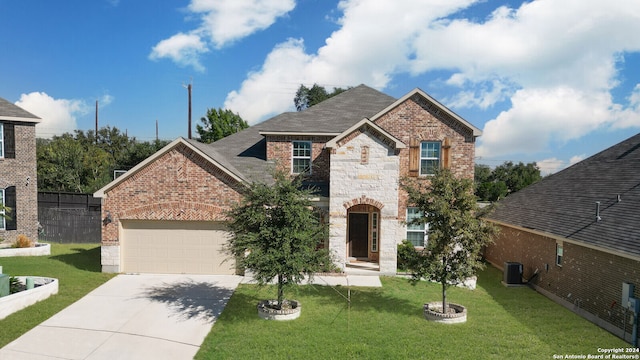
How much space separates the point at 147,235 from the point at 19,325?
5.76 m

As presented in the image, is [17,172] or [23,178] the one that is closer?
[17,172]

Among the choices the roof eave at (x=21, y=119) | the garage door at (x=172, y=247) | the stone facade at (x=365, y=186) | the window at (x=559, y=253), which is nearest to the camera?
the window at (x=559, y=253)

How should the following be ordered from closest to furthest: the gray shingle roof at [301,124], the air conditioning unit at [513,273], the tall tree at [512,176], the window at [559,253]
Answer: the window at [559,253], the air conditioning unit at [513,273], the gray shingle roof at [301,124], the tall tree at [512,176]

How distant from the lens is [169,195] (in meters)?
15.2

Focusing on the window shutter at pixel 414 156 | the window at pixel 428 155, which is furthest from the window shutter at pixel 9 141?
the window at pixel 428 155

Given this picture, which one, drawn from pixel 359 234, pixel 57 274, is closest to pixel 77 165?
pixel 57 274

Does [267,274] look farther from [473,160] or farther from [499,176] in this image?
[499,176]

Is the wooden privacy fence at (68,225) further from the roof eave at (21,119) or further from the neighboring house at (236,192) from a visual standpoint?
the neighboring house at (236,192)

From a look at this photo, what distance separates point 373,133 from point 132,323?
11035 mm

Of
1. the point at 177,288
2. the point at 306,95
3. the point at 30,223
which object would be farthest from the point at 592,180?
the point at 306,95

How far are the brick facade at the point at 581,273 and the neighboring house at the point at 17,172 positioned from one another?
982 inches

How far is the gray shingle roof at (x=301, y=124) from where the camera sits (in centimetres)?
1881

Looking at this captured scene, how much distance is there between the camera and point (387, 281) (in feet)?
49.5

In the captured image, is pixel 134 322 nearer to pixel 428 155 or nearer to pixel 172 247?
pixel 172 247
